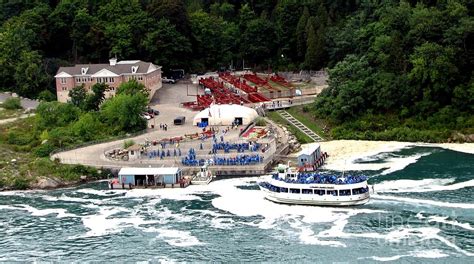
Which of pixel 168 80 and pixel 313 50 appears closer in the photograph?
pixel 313 50

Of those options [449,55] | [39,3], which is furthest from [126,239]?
[39,3]

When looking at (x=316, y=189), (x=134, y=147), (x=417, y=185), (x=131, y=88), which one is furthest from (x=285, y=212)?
(x=131, y=88)

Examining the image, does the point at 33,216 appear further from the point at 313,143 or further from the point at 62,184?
the point at 313,143

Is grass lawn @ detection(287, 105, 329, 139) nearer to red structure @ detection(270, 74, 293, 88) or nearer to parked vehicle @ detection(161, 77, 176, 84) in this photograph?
red structure @ detection(270, 74, 293, 88)

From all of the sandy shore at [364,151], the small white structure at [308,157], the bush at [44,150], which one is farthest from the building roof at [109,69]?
the small white structure at [308,157]

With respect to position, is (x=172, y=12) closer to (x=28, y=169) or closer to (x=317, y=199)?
(x=28, y=169)

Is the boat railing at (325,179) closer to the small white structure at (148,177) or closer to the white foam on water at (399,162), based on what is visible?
the white foam on water at (399,162)
